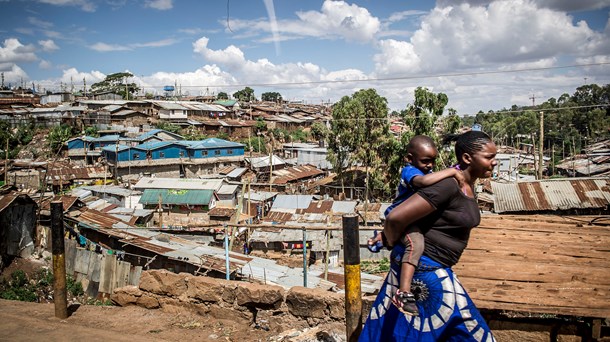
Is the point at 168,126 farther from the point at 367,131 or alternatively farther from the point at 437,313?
the point at 437,313

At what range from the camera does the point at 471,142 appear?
1958mm

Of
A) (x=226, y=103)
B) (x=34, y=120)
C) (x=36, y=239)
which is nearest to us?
(x=36, y=239)

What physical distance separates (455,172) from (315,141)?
4798 cm

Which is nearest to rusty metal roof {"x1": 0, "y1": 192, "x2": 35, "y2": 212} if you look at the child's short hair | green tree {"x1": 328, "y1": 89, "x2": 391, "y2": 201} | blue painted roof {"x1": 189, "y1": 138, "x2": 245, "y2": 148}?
the child's short hair

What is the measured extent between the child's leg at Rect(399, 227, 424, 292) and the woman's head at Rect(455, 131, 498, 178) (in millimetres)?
417

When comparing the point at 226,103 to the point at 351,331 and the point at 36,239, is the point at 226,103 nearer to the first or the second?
the point at 36,239

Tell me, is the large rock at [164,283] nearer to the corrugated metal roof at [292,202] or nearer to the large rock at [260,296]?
the large rock at [260,296]

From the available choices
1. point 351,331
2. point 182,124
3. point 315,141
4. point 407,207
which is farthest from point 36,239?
point 315,141

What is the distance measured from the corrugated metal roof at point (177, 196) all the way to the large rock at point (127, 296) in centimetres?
1873

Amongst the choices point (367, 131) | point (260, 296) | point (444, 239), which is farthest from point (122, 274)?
point (367, 131)

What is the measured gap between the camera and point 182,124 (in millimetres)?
43469

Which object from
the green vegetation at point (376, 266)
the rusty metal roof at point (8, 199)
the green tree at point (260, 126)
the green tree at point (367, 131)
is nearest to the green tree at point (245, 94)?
the green tree at point (260, 126)

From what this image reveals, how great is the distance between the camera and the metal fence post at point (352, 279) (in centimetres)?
268

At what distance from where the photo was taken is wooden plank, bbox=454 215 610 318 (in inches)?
114
